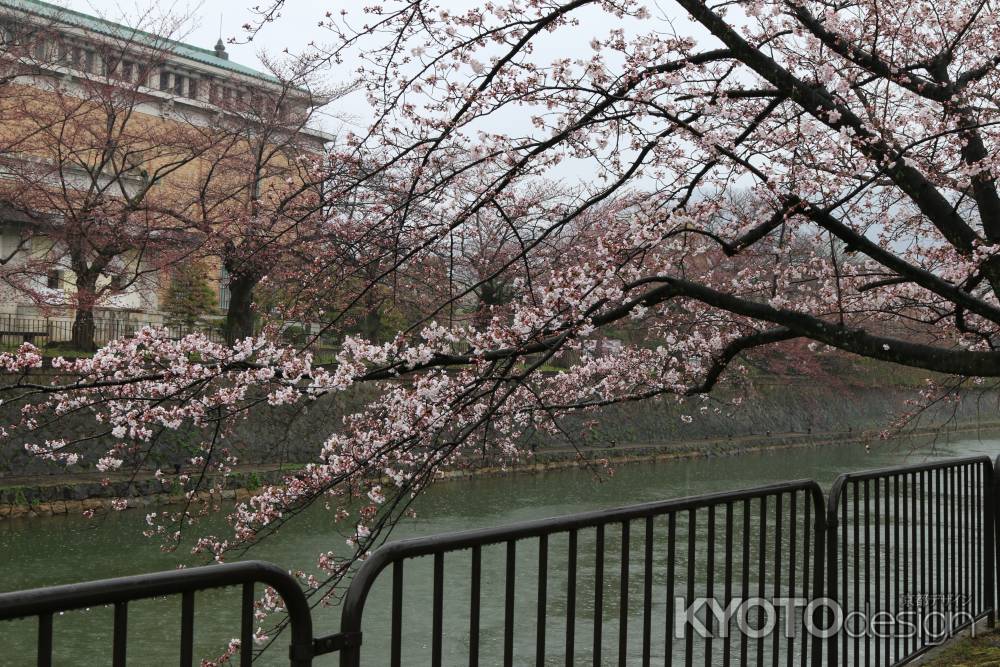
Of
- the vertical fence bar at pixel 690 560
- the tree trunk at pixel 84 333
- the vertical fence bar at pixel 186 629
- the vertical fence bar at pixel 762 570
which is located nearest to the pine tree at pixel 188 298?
the tree trunk at pixel 84 333

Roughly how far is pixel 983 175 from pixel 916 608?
2.72m

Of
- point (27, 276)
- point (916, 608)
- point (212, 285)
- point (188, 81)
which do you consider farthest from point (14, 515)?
point (188, 81)

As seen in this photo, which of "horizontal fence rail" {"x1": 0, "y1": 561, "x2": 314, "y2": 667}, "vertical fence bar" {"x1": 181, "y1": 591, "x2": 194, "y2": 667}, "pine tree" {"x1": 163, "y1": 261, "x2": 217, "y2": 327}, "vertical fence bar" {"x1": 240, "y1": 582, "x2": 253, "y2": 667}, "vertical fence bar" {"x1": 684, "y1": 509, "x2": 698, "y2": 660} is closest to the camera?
"horizontal fence rail" {"x1": 0, "y1": 561, "x2": 314, "y2": 667}

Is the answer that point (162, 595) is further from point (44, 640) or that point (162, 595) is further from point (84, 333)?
point (84, 333)

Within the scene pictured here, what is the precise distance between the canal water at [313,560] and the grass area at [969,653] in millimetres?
2232

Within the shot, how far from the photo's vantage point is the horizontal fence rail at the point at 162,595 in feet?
5.48

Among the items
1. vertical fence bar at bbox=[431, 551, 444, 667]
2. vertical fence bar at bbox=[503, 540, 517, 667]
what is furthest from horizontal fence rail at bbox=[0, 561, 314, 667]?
Answer: vertical fence bar at bbox=[503, 540, 517, 667]

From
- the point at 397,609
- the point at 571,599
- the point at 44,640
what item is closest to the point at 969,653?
the point at 571,599

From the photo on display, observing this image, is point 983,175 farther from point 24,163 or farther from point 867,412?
point 867,412

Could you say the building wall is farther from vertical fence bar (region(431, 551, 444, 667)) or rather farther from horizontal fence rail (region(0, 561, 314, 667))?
horizontal fence rail (region(0, 561, 314, 667))

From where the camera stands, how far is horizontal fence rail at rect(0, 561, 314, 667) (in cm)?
167

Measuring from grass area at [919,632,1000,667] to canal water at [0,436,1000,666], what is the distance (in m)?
2.23

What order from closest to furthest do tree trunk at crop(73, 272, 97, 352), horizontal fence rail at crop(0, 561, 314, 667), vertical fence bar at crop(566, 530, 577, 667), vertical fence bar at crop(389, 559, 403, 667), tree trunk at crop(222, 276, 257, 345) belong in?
horizontal fence rail at crop(0, 561, 314, 667)
vertical fence bar at crop(389, 559, 403, 667)
vertical fence bar at crop(566, 530, 577, 667)
tree trunk at crop(73, 272, 97, 352)
tree trunk at crop(222, 276, 257, 345)

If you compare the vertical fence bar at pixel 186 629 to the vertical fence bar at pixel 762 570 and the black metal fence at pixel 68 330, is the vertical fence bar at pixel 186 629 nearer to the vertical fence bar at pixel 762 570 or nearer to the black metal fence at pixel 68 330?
the vertical fence bar at pixel 762 570
